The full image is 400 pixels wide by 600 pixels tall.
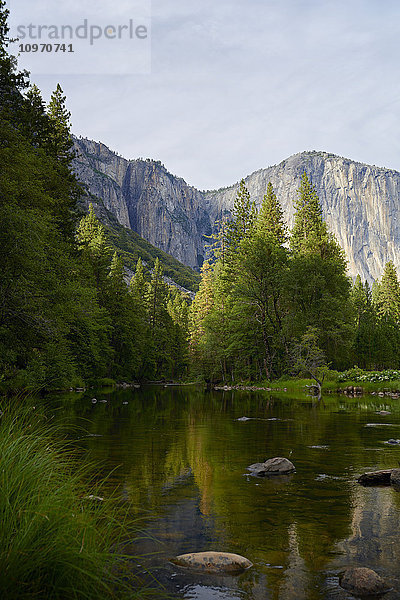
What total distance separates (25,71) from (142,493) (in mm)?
26590

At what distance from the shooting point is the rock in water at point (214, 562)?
5195 mm

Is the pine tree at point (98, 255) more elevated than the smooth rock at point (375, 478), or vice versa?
the pine tree at point (98, 255)

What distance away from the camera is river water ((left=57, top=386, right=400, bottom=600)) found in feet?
16.5

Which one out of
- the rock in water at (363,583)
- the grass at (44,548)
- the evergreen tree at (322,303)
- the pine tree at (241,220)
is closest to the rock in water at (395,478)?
the rock in water at (363,583)

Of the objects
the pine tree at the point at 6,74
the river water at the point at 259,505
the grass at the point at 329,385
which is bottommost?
the river water at the point at 259,505

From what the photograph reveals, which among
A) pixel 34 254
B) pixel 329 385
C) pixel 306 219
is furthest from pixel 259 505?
pixel 306 219

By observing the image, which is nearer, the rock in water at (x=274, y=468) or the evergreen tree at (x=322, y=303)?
the rock in water at (x=274, y=468)

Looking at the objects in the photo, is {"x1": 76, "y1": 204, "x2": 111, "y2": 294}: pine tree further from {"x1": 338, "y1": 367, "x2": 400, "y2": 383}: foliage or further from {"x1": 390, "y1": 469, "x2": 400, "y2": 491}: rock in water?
{"x1": 390, "y1": 469, "x2": 400, "y2": 491}: rock in water

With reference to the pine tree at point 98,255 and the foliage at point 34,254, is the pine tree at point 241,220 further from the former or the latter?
the foliage at point 34,254

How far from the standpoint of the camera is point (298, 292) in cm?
4709

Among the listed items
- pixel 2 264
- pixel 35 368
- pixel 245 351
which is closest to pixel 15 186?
pixel 2 264

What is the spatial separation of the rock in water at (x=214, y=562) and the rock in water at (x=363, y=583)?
3.62ft

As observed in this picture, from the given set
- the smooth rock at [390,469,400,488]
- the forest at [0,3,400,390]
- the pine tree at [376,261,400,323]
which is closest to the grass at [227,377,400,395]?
the forest at [0,3,400,390]

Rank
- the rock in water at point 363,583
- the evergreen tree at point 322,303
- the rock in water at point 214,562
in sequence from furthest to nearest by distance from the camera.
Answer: the evergreen tree at point 322,303 < the rock in water at point 214,562 < the rock in water at point 363,583
